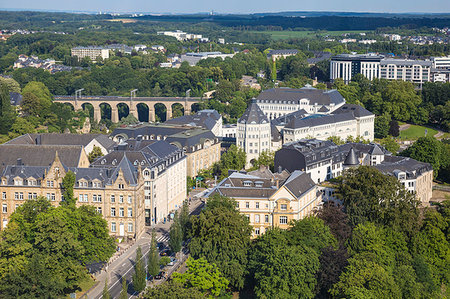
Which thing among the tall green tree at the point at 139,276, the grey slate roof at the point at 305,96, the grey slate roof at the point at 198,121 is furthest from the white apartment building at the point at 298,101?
the tall green tree at the point at 139,276

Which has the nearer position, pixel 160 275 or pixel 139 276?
pixel 139 276

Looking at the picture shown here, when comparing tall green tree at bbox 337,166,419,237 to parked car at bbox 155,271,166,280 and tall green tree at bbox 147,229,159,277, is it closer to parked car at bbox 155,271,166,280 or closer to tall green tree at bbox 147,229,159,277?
parked car at bbox 155,271,166,280

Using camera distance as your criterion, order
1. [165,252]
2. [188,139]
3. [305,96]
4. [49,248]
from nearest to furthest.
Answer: [49,248] → [165,252] → [188,139] → [305,96]

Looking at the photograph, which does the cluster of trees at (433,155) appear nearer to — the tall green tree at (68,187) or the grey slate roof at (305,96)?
the grey slate roof at (305,96)

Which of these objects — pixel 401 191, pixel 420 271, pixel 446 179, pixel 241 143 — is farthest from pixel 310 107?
pixel 420 271

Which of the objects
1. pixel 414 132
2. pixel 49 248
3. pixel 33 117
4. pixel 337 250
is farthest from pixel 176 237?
pixel 414 132

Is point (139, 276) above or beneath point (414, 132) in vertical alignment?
above

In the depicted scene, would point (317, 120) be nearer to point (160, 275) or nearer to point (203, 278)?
point (160, 275)
